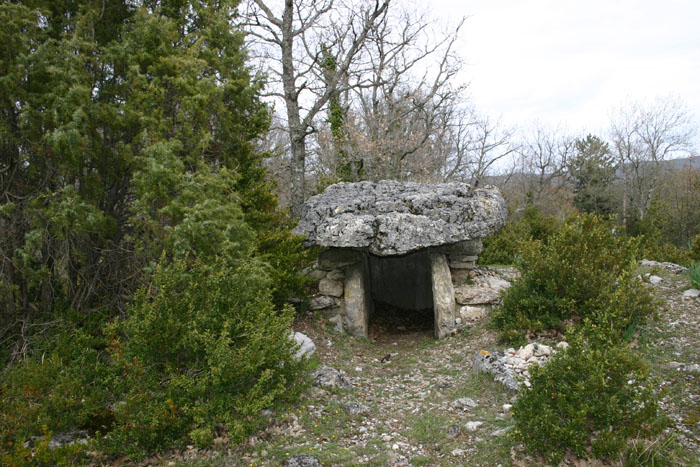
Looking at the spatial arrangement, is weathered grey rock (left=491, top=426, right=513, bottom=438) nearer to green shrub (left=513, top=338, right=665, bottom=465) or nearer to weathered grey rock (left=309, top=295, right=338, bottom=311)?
green shrub (left=513, top=338, right=665, bottom=465)

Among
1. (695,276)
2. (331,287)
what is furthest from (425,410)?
(695,276)

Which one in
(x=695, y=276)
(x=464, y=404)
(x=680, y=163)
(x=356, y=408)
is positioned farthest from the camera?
(x=680, y=163)

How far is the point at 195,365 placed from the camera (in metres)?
3.53

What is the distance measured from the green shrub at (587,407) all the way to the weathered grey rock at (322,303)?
420 centimetres

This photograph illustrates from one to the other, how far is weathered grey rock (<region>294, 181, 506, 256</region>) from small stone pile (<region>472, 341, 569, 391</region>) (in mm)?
1866

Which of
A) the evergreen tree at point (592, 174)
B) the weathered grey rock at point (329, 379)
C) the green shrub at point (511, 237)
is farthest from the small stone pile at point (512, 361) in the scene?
the evergreen tree at point (592, 174)

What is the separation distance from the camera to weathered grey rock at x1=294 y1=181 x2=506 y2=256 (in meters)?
6.36

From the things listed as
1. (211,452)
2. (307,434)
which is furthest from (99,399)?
(307,434)

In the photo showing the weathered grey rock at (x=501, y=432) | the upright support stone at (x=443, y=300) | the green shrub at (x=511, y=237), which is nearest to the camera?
the weathered grey rock at (x=501, y=432)

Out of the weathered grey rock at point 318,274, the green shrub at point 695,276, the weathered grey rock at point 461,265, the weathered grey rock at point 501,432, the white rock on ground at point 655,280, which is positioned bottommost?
the weathered grey rock at point 501,432

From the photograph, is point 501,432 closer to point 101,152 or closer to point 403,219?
point 403,219

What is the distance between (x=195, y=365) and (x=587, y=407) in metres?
2.82

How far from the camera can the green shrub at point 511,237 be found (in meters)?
10.8

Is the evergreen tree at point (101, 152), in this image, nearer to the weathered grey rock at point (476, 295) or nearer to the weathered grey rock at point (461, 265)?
the weathered grey rock at point (476, 295)
